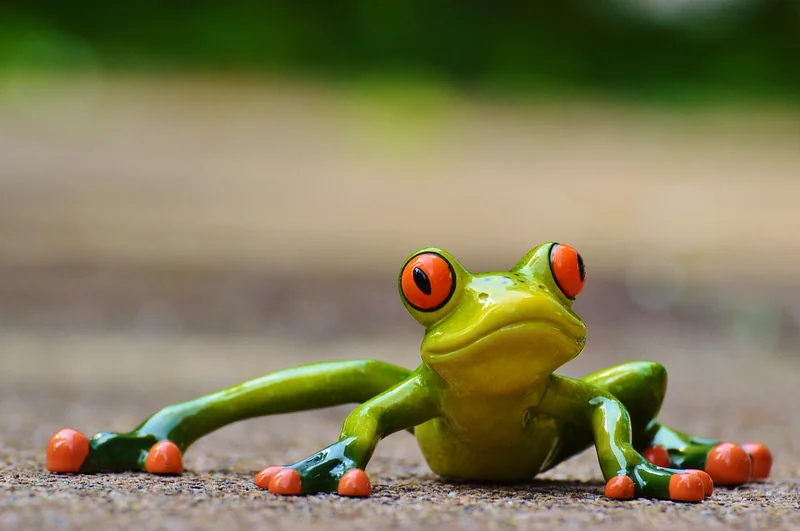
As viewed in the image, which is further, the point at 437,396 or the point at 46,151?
the point at 46,151

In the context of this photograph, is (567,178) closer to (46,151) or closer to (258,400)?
(46,151)

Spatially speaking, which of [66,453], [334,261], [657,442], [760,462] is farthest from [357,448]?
[334,261]

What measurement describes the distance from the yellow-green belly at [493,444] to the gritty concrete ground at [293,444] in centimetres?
4

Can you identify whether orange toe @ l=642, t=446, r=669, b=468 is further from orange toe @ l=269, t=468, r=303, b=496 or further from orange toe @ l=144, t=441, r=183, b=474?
orange toe @ l=144, t=441, r=183, b=474

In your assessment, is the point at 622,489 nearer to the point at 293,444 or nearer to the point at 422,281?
the point at 422,281

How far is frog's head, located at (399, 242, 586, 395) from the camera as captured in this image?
135cm

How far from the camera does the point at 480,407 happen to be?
1.47 meters

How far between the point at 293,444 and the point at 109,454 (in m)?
0.71

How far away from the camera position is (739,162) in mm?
8992

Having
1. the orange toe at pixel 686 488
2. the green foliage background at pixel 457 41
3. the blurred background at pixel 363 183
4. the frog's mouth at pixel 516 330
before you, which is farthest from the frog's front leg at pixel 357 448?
the green foliage background at pixel 457 41

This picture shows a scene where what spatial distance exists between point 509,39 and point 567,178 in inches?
116

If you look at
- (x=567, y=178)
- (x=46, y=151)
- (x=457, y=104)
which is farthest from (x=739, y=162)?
(x=46, y=151)

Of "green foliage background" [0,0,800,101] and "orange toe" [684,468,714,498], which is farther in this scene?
"green foliage background" [0,0,800,101]

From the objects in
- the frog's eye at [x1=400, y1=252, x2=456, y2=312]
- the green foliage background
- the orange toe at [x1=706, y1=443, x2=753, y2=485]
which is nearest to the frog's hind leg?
the frog's eye at [x1=400, y1=252, x2=456, y2=312]
